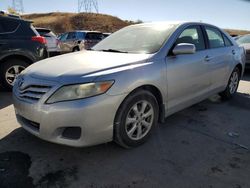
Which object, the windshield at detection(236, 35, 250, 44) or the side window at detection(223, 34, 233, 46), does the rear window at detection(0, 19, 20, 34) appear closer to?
the side window at detection(223, 34, 233, 46)

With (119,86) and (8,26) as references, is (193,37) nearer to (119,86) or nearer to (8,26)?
(119,86)

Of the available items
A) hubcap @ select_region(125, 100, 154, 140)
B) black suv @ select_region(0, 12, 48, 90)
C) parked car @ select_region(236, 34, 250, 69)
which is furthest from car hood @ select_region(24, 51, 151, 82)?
parked car @ select_region(236, 34, 250, 69)

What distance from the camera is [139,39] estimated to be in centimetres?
371

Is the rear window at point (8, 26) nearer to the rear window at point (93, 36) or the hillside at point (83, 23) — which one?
the rear window at point (93, 36)

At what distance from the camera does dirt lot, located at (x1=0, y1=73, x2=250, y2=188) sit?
2465 millimetres

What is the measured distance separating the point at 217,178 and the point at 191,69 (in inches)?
64.9

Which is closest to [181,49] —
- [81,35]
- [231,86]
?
[231,86]

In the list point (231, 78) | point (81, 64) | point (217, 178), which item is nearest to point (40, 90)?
point (81, 64)

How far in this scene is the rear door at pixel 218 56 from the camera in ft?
13.9

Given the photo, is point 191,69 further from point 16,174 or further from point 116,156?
point 16,174

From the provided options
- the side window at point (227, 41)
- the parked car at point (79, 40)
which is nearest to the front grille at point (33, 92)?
the side window at point (227, 41)

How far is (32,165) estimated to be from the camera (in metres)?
2.68

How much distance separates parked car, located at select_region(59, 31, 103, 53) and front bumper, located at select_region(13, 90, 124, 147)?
11931 mm

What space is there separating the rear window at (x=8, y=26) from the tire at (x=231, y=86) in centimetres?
470
